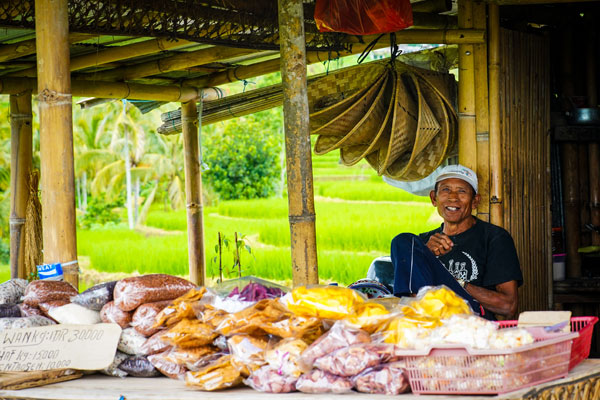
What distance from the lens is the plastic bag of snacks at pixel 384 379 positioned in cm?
174

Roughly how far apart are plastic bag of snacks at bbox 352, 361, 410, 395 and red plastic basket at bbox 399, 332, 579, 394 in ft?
0.07

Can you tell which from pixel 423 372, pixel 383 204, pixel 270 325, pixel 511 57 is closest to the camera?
pixel 423 372

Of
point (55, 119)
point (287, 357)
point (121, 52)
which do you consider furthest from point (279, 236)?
point (287, 357)

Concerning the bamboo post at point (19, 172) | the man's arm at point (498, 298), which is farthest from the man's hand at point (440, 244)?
the bamboo post at point (19, 172)

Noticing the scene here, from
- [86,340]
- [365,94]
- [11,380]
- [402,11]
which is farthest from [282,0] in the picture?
[11,380]

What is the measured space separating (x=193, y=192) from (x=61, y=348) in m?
3.83

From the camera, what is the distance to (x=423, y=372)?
5.63ft

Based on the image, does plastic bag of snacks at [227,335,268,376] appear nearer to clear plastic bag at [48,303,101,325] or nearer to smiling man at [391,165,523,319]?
clear plastic bag at [48,303,101,325]

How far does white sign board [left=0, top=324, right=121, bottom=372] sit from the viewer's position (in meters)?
2.12

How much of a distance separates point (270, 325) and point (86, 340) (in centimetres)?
58

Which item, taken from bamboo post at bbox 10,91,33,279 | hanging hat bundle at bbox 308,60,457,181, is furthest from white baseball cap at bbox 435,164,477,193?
bamboo post at bbox 10,91,33,279

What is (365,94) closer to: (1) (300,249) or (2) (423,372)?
(1) (300,249)

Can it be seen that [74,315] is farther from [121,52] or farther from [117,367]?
[121,52]

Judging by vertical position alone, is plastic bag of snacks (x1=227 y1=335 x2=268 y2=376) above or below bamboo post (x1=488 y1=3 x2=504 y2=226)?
below
